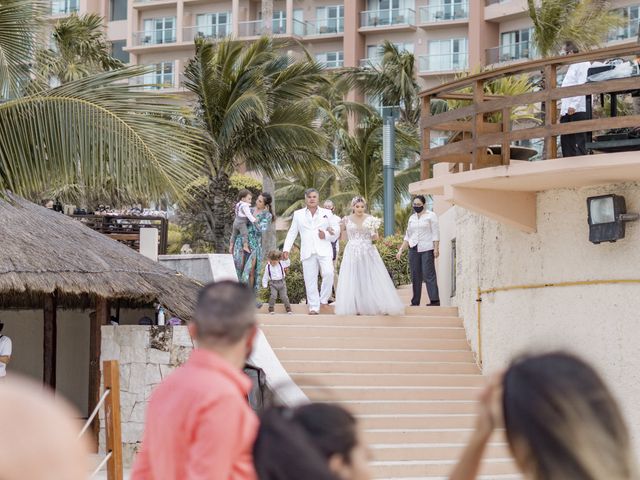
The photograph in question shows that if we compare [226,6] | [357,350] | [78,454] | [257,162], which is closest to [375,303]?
[357,350]

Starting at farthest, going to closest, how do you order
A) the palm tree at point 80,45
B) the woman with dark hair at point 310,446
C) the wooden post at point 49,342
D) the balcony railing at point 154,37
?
the balcony railing at point 154,37 → the palm tree at point 80,45 → the wooden post at point 49,342 → the woman with dark hair at point 310,446

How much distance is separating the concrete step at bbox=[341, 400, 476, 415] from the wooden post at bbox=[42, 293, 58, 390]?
6.54m

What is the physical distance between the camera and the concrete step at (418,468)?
13.2 meters

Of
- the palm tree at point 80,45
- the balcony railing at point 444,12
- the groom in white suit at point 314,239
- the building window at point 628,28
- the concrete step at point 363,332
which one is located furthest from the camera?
the balcony railing at point 444,12

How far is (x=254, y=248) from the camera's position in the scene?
58.3 ft

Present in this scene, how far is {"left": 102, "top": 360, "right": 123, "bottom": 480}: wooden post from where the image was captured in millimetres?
10016

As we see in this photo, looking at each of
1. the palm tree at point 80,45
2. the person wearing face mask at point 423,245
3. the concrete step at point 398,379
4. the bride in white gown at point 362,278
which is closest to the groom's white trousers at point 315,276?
the bride in white gown at point 362,278

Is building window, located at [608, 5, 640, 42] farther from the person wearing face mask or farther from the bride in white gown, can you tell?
the bride in white gown

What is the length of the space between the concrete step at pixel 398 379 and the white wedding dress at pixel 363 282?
1.68 m

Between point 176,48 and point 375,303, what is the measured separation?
42907 mm

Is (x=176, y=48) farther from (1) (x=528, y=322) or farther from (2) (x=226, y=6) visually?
(1) (x=528, y=322)

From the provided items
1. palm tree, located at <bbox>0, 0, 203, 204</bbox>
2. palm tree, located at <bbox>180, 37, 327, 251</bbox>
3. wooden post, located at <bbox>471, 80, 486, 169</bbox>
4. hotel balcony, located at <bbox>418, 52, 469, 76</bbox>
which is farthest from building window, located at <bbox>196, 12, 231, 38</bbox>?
palm tree, located at <bbox>0, 0, 203, 204</bbox>

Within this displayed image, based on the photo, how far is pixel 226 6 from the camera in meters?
58.0

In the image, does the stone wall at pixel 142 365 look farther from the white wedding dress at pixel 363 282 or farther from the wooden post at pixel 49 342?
the wooden post at pixel 49 342
